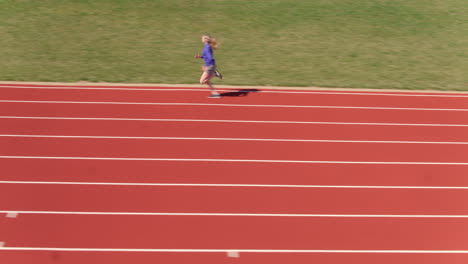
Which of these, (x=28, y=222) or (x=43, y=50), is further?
(x=43, y=50)

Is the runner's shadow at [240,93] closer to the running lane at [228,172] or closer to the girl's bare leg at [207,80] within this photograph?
the girl's bare leg at [207,80]

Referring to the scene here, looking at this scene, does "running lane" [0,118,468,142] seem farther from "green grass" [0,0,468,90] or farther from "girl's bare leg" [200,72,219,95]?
"green grass" [0,0,468,90]

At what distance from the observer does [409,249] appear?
21.2 feet

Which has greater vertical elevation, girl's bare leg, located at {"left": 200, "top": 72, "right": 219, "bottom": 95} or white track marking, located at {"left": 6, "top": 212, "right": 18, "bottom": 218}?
girl's bare leg, located at {"left": 200, "top": 72, "right": 219, "bottom": 95}

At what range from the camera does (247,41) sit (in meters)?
14.6

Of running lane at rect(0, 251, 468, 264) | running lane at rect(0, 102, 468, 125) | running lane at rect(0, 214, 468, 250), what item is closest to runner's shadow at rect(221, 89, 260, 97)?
running lane at rect(0, 102, 468, 125)

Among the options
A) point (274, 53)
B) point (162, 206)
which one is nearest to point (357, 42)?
point (274, 53)

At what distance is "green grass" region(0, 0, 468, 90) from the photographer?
40.3 feet

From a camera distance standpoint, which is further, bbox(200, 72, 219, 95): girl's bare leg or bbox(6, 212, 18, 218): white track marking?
bbox(200, 72, 219, 95): girl's bare leg

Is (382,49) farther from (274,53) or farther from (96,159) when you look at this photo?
(96,159)

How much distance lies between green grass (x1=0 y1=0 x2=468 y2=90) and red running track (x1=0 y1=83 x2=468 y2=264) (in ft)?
4.09

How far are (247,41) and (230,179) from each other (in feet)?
23.9

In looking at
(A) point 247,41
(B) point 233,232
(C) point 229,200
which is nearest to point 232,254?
(B) point 233,232

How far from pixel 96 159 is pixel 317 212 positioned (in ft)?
10.9
